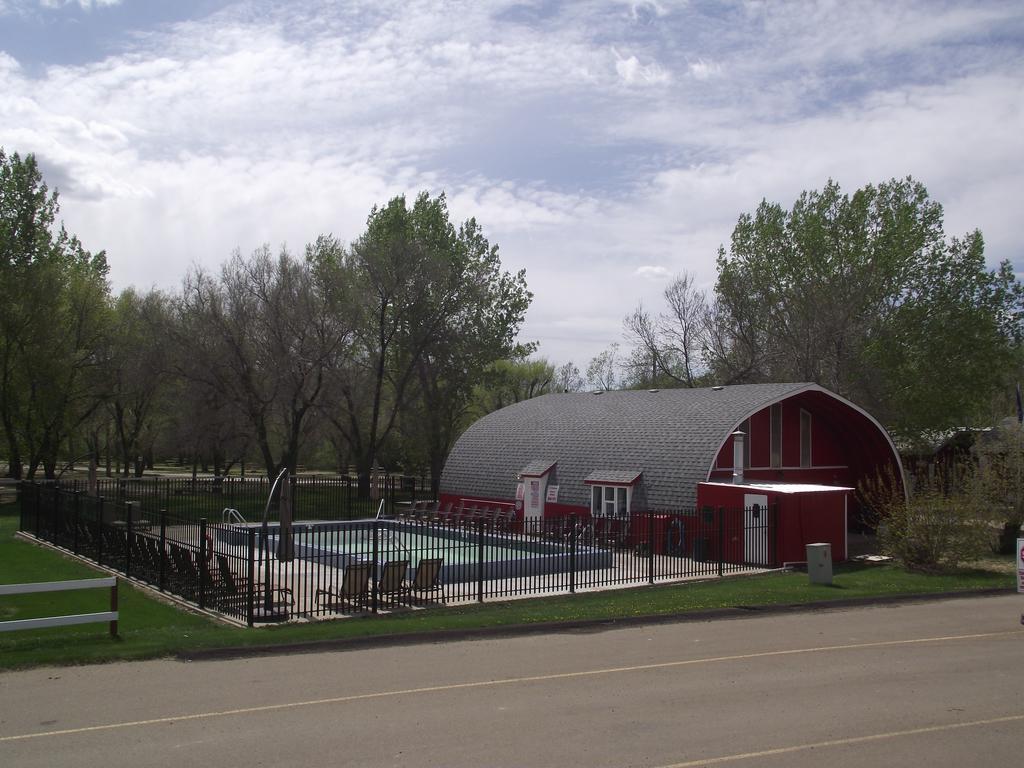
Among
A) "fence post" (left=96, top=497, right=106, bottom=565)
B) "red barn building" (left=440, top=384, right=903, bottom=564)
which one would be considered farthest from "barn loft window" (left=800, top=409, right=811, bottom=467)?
"fence post" (left=96, top=497, right=106, bottom=565)

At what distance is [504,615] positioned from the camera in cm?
1574

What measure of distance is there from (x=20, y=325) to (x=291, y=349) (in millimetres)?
13769

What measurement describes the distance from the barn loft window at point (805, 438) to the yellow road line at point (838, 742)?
2314 centimetres

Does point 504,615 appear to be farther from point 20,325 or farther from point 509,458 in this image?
point 20,325

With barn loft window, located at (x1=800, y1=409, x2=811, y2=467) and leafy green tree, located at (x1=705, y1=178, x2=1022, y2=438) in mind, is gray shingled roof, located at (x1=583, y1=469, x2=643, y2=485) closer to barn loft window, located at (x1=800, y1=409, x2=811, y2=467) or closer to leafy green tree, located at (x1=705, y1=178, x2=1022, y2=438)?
barn loft window, located at (x1=800, y1=409, x2=811, y2=467)

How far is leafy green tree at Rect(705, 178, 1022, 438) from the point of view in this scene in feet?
153

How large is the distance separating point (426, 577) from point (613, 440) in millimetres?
14512

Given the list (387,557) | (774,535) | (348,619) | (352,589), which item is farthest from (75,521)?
(774,535)

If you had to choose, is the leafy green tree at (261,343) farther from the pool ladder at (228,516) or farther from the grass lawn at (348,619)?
the grass lawn at (348,619)

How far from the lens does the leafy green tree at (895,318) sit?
46.7 m

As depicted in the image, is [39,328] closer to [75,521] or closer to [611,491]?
[75,521]

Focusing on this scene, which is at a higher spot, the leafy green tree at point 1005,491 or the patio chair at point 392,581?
the leafy green tree at point 1005,491

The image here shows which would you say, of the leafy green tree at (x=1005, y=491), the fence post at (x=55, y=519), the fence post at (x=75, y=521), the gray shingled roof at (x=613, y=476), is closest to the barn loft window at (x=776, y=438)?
the gray shingled roof at (x=613, y=476)

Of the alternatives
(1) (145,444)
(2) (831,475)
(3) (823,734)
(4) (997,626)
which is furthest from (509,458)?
(1) (145,444)
